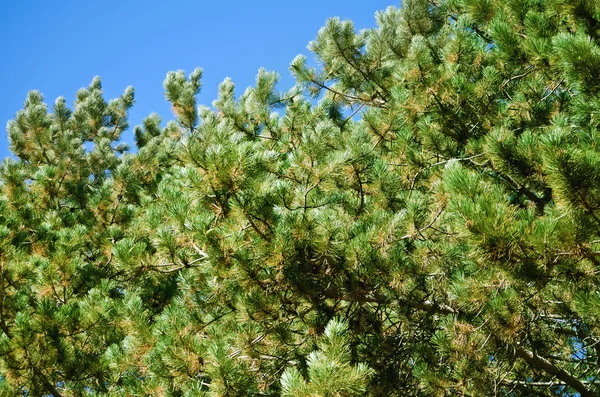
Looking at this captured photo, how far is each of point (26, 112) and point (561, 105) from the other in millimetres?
6225

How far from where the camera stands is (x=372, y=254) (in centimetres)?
285

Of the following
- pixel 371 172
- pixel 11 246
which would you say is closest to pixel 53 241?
pixel 11 246

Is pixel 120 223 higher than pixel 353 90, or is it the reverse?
pixel 353 90

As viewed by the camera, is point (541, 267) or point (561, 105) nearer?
point (541, 267)

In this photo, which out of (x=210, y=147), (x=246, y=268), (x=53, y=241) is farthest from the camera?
(x=53, y=241)

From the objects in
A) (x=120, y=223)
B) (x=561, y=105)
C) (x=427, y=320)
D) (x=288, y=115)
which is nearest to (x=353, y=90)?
(x=288, y=115)

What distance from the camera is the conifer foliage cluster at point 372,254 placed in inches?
90.1

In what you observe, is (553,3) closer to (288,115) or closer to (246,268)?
(288,115)

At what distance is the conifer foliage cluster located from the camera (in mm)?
2289

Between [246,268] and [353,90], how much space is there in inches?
136

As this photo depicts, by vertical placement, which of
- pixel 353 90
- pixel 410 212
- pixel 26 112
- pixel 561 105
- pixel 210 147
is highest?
pixel 26 112

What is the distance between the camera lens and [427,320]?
3.30 meters

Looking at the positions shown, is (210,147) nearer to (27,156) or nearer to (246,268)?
(246,268)

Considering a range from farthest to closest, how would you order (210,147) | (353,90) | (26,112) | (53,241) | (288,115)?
(26,112) → (353,90) → (288,115) → (53,241) → (210,147)
